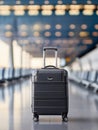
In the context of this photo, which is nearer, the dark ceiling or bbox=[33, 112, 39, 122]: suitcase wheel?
bbox=[33, 112, 39, 122]: suitcase wheel

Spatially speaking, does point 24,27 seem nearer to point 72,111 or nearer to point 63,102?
point 72,111

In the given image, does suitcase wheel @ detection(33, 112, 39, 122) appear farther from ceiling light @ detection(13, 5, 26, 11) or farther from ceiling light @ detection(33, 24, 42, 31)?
ceiling light @ detection(33, 24, 42, 31)

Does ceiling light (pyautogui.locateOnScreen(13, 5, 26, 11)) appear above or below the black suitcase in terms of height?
above

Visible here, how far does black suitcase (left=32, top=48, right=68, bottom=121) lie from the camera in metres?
8.41

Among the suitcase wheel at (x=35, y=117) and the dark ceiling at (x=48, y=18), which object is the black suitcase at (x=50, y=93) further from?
the dark ceiling at (x=48, y=18)

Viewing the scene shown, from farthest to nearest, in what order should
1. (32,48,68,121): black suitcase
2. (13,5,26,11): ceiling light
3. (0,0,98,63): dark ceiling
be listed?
1. (13,5,26,11): ceiling light
2. (0,0,98,63): dark ceiling
3. (32,48,68,121): black suitcase

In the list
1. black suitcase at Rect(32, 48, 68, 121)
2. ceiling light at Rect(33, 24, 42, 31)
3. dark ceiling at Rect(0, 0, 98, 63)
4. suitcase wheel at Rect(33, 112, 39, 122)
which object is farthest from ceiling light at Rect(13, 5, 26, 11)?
ceiling light at Rect(33, 24, 42, 31)

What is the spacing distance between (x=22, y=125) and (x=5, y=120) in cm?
86

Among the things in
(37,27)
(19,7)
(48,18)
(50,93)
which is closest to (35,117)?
(50,93)

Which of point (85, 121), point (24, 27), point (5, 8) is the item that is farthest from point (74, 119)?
point (24, 27)

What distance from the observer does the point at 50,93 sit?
851cm

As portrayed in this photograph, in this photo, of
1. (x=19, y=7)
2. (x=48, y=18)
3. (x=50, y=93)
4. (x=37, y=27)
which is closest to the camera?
(x=50, y=93)

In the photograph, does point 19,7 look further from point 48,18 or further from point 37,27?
point 37,27

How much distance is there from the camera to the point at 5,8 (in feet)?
52.2
